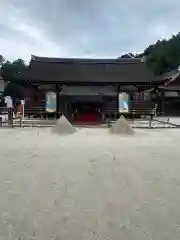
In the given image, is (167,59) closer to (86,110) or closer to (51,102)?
(86,110)

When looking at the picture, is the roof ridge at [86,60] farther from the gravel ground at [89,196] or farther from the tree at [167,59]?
the tree at [167,59]

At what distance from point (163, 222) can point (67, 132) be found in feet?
36.0

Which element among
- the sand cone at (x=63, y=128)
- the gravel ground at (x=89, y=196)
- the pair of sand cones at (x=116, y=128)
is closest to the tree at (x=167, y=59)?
the pair of sand cones at (x=116, y=128)

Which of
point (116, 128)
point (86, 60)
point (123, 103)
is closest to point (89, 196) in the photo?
point (116, 128)

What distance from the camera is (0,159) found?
816 cm

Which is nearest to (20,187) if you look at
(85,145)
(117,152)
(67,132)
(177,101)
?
(117,152)

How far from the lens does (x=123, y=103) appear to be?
24703 millimetres

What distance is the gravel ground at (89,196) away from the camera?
374 centimetres

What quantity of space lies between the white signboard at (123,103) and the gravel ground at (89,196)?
613 inches

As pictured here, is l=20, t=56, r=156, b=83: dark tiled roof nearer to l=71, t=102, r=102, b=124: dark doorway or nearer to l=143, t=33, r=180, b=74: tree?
l=71, t=102, r=102, b=124: dark doorway

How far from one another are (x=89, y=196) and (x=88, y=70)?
2480cm

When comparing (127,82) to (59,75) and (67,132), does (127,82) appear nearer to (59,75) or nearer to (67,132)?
(59,75)

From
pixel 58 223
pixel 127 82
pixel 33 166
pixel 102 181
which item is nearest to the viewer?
pixel 58 223

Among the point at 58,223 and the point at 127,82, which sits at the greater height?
the point at 127,82
